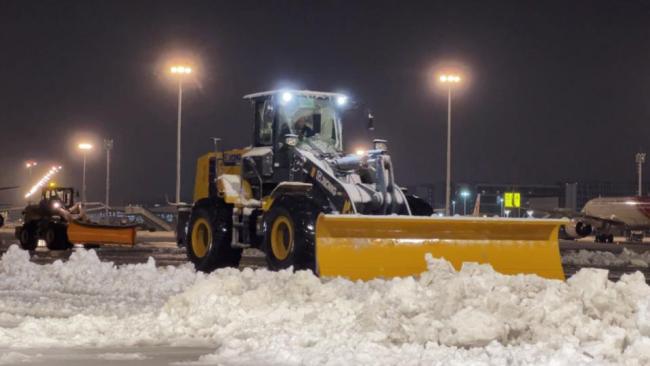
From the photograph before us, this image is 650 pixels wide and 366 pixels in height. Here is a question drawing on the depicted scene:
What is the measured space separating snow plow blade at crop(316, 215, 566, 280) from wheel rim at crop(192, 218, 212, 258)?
4.85 meters

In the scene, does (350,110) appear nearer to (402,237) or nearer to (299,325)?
(402,237)

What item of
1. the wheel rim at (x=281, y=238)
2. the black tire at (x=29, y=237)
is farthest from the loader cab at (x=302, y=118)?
the black tire at (x=29, y=237)

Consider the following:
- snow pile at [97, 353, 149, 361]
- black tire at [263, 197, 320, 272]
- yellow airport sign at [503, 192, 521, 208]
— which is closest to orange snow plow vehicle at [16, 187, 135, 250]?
yellow airport sign at [503, 192, 521, 208]

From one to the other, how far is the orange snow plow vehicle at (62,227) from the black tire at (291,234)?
14.2m

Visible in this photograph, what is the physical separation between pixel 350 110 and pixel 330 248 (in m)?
4.71

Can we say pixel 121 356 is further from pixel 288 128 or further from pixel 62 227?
pixel 62 227

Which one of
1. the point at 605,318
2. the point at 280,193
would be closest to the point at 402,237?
the point at 280,193

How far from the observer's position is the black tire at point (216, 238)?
Result: 59.2 feet

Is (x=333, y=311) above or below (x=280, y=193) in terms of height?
below

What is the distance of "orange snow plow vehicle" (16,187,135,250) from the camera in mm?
29578

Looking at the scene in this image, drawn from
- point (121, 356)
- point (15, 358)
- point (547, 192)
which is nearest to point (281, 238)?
point (121, 356)

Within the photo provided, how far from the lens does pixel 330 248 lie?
14453 millimetres

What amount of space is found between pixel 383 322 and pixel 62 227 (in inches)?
902

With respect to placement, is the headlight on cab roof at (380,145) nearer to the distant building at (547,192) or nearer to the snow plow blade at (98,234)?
the snow plow blade at (98,234)
